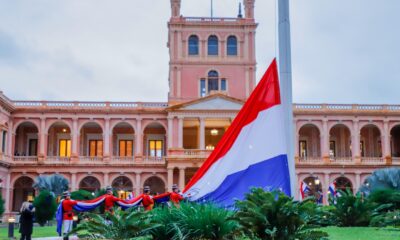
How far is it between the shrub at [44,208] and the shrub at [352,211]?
707 inches

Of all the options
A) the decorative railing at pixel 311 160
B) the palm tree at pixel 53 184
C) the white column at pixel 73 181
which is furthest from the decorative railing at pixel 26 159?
the decorative railing at pixel 311 160

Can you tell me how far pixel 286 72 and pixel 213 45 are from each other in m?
41.7

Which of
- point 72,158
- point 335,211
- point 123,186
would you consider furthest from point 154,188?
point 335,211

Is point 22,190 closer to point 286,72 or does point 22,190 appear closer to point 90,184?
point 90,184

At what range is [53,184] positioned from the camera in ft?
141

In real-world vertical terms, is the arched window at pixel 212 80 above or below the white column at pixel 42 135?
above

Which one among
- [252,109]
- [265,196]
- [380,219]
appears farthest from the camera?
[380,219]

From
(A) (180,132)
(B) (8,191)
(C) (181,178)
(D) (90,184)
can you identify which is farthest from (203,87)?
(B) (8,191)

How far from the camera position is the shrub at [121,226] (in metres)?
9.52

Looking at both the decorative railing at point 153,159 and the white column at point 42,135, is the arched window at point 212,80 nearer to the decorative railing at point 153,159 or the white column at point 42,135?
the decorative railing at point 153,159

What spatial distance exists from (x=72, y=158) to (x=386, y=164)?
28.4 meters

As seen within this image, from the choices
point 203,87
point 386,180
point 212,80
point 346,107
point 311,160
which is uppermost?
point 212,80

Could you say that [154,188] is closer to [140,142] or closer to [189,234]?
[140,142]

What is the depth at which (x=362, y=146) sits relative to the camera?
2126 inches
